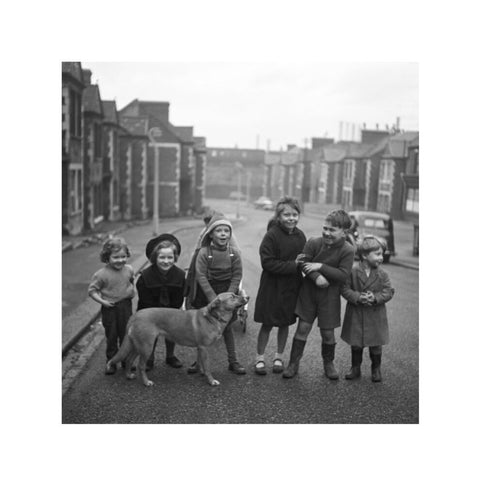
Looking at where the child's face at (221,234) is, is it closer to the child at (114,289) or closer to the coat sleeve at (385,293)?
the child at (114,289)

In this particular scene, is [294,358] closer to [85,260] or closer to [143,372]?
[143,372]

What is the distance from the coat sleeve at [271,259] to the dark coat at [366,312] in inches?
21.5

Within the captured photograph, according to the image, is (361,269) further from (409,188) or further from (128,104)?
(128,104)

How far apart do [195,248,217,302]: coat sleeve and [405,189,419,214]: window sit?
222 cm

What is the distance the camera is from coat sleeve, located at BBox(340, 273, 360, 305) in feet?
16.6

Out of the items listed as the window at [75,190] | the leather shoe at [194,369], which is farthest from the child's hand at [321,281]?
the window at [75,190]

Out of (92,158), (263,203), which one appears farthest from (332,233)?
(92,158)

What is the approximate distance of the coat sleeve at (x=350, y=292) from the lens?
199 inches

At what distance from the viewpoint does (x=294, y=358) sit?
5.27 meters

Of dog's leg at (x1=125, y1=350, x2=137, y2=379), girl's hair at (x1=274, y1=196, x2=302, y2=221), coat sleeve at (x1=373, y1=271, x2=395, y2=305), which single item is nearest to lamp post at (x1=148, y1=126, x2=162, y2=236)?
dog's leg at (x1=125, y1=350, x2=137, y2=379)

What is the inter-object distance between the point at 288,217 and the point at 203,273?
2.88 ft

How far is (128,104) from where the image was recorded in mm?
6414
